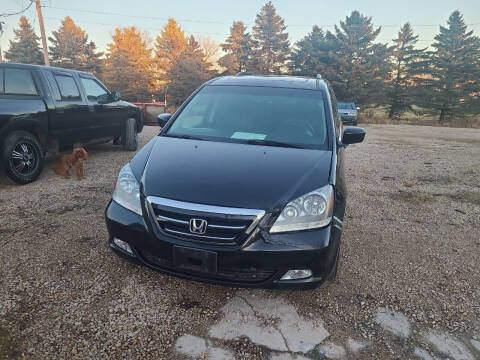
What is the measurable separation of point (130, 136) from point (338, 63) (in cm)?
2868

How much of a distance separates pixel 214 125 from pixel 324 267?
1.81m

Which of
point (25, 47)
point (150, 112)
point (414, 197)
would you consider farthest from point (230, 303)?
point (25, 47)

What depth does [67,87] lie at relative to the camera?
563 cm

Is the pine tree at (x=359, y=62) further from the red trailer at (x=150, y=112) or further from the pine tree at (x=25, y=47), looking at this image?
the pine tree at (x=25, y=47)

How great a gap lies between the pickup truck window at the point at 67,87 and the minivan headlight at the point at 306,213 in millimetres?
5009

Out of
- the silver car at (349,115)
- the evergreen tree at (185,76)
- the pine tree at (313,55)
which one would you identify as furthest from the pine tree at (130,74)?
the silver car at (349,115)

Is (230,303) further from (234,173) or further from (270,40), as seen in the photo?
(270,40)

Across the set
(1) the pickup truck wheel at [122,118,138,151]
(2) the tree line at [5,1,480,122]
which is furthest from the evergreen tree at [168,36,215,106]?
(1) the pickup truck wheel at [122,118,138,151]

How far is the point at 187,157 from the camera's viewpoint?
2611mm

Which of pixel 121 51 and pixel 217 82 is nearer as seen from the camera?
pixel 217 82

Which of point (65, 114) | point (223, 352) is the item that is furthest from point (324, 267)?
point (65, 114)

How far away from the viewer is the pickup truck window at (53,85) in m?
5.24

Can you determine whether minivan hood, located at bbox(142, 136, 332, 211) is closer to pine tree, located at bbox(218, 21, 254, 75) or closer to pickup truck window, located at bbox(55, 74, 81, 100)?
pickup truck window, located at bbox(55, 74, 81, 100)

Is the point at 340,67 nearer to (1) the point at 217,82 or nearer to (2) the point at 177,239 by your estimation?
(1) the point at 217,82
